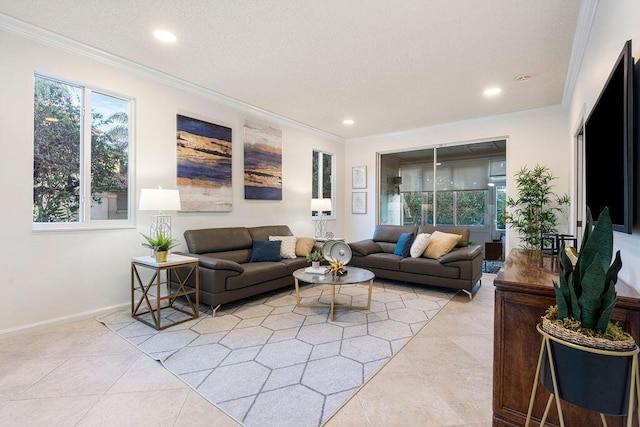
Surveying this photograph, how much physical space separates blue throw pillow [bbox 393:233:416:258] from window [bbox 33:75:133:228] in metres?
3.67

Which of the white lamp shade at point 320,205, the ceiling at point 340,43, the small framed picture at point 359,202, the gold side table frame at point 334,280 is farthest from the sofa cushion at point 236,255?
the small framed picture at point 359,202

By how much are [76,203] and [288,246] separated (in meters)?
2.53

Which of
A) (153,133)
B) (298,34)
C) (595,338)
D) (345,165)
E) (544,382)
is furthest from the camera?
(345,165)

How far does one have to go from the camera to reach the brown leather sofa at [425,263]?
13.1 ft

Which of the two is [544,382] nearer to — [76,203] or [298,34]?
[298,34]

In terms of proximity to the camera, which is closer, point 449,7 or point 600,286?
point 600,286

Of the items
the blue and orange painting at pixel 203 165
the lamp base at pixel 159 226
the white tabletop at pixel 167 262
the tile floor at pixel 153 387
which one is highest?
the blue and orange painting at pixel 203 165

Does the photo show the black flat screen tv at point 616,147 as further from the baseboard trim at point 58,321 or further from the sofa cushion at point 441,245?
the baseboard trim at point 58,321

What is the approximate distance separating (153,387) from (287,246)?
8.91 feet

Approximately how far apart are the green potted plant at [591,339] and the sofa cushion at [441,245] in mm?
3256

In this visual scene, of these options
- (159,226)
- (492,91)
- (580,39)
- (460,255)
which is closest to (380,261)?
(460,255)

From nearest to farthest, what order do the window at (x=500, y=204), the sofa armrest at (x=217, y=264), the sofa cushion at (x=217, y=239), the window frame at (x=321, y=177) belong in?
the sofa armrest at (x=217, y=264)
the sofa cushion at (x=217, y=239)
the window at (x=500, y=204)
the window frame at (x=321, y=177)

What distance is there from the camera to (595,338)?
1019 mm

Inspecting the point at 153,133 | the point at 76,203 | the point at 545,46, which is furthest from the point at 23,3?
the point at 545,46
